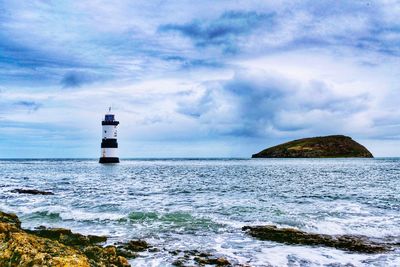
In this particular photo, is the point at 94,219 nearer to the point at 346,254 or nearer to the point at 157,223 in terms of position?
the point at 157,223

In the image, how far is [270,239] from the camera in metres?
17.4

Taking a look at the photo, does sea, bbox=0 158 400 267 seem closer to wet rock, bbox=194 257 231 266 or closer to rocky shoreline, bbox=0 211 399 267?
wet rock, bbox=194 257 231 266

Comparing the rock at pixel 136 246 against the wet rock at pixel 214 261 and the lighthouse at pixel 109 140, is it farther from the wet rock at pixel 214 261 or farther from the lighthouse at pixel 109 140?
the lighthouse at pixel 109 140

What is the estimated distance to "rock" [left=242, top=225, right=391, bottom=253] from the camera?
15.7 metres

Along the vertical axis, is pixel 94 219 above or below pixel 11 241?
below

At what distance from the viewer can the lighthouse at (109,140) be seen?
8806cm

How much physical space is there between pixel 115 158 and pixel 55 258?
85250mm

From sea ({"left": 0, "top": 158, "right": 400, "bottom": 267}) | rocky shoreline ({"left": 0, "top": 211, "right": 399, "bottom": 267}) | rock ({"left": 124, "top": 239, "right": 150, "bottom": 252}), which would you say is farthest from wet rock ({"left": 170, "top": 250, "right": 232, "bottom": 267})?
rock ({"left": 124, "top": 239, "right": 150, "bottom": 252})

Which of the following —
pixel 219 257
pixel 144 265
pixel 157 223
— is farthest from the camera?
pixel 157 223

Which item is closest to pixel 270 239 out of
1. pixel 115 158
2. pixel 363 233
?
pixel 363 233

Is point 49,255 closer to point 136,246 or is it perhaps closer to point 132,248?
point 132,248

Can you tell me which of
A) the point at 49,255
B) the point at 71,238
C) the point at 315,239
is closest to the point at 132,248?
the point at 71,238

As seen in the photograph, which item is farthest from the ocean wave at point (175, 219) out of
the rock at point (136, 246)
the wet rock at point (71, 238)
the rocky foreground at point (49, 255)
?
the rocky foreground at point (49, 255)

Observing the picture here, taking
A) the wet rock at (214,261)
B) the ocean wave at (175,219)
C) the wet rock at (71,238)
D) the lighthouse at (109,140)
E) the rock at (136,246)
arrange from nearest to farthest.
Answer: the wet rock at (214,261) → the wet rock at (71,238) → the rock at (136,246) → the ocean wave at (175,219) → the lighthouse at (109,140)
